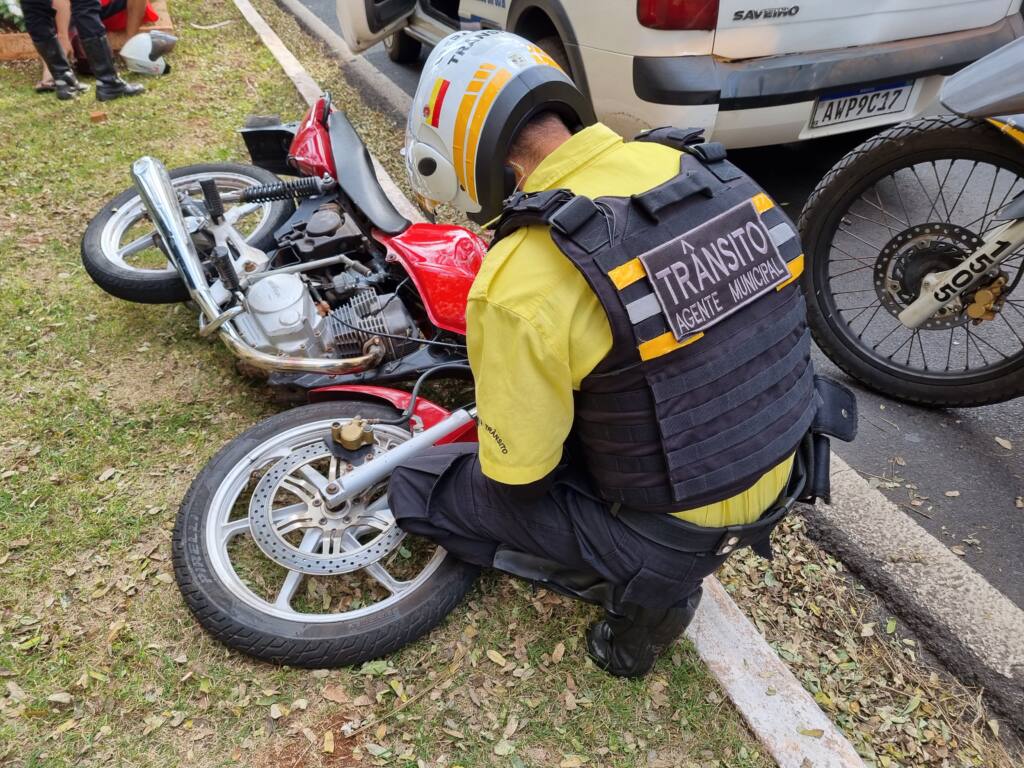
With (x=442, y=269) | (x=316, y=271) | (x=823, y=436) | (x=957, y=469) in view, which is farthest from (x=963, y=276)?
(x=316, y=271)

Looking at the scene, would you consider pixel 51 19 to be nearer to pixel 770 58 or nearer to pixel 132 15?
pixel 132 15

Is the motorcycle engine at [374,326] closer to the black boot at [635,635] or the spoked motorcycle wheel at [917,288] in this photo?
the black boot at [635,635]

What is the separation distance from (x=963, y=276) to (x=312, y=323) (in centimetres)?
243

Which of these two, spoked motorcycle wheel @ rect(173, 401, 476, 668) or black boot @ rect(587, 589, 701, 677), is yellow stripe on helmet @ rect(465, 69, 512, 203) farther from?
black boot @ rect(587, 589, 701, 677)

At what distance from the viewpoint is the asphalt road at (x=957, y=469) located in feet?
8.14

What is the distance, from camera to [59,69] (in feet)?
19.8

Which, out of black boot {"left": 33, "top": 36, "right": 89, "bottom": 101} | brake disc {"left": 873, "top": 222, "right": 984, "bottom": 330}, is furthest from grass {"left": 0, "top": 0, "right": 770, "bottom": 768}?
black boot {"left": 33, "top": 36, "right": 89, "bottom": 101}

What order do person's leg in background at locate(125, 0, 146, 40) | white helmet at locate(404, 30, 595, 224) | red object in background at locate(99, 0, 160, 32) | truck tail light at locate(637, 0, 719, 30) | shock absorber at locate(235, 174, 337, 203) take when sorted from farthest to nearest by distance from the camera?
person's leg in background at locate(125, 0, 146, 40), red object in background at locate(99, 0, 160, 32), truck tail light at locate(637, 0, 719, 30), shock absorber at locate(235, 174, 337, 203), white helmet at locate(404, 30, 595, 224)

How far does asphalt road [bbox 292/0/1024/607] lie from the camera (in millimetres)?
2482

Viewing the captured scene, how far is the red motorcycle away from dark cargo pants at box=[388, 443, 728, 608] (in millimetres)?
144

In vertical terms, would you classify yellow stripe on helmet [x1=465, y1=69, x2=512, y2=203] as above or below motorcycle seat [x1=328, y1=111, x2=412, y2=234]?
above

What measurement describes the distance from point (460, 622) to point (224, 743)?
741mm

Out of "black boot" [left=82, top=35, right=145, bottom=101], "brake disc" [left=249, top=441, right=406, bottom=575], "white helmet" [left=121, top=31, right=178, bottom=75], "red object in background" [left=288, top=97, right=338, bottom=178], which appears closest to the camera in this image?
"brake disc" [left=249, top=441, right=406, bottom=575]

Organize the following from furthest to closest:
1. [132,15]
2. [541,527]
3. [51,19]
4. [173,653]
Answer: [132,15], [51,19], [173,653], [541,527]
